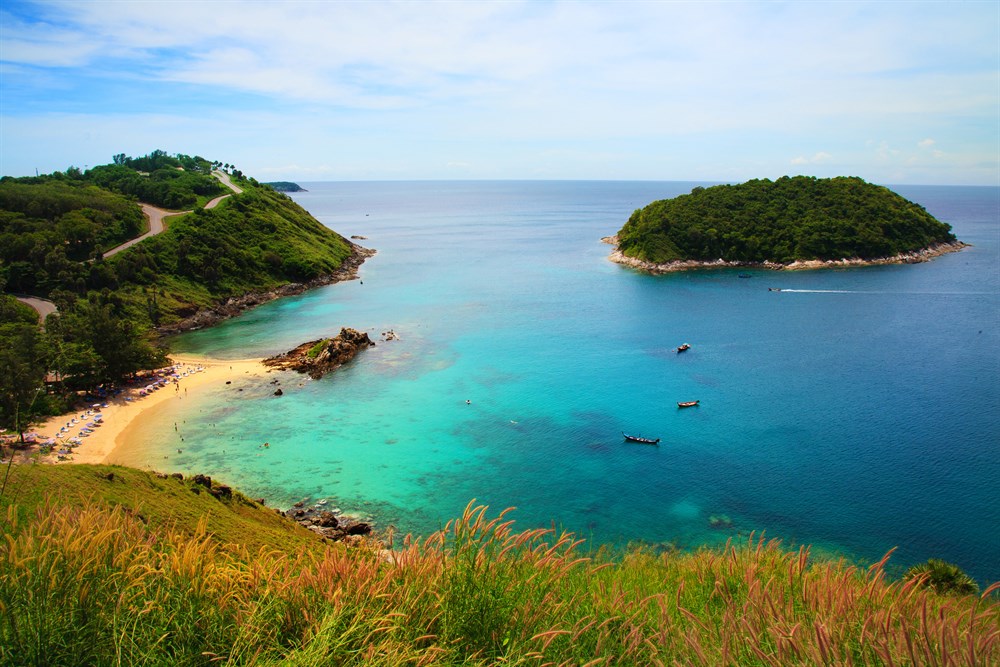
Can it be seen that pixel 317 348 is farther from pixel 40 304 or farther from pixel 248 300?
pixel 40 304

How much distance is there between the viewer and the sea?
2716 centimetres

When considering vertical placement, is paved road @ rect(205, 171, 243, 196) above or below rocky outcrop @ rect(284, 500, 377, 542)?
above

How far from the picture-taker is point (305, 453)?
33.7m

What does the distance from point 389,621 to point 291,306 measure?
230 feet

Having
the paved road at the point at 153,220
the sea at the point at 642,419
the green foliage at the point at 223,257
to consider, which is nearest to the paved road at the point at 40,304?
the green foliage at the point at 223,257

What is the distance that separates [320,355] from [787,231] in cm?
8322

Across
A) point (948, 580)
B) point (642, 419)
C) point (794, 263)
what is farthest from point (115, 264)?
point (794, 263)

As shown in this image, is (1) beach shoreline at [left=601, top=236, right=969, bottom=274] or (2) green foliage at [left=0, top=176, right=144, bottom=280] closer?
(2) green foliage at [left=0, top=176, right=144, bottom=280]

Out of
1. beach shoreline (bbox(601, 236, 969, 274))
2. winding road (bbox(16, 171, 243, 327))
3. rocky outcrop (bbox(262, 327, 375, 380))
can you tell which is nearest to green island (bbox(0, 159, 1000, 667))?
rocky outcrop (bbox(262, 327, 375, 380))

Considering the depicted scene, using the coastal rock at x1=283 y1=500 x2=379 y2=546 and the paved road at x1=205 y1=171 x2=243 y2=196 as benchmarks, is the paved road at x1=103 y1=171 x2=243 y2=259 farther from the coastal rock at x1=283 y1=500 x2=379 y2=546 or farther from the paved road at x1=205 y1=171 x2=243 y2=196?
the coastal rock at x1=283 y1=500 x2=379 y2=546

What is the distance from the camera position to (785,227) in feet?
320

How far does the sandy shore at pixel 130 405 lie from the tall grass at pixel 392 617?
3050 cm

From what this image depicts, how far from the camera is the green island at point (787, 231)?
303 feet

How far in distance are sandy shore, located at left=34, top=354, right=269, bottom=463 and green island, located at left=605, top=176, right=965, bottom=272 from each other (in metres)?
67.1
